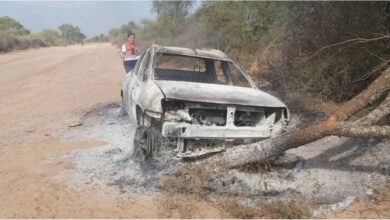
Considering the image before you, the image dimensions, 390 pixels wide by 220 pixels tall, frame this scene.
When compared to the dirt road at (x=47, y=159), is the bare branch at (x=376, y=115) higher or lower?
higher

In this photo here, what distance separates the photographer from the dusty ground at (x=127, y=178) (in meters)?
4.82

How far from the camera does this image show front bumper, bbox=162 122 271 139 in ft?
18.1

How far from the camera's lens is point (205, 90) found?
613cm

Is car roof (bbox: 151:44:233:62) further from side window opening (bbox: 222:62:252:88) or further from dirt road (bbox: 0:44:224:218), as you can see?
dirt road (bbox: 0:44:224:218)

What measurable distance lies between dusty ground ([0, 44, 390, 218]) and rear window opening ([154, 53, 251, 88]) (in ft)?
4.25

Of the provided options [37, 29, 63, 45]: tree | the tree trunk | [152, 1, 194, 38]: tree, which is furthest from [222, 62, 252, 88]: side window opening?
[37, 29, 63, 45]: tree

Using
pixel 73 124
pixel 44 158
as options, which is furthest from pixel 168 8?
pixel 44 158

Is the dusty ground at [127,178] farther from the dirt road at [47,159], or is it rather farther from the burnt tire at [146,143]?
the burnt tire at [146,143]

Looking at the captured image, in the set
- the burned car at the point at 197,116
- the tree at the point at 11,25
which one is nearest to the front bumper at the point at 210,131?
the burned car at the point at 197,116

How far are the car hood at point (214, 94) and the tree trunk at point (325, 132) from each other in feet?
2.10

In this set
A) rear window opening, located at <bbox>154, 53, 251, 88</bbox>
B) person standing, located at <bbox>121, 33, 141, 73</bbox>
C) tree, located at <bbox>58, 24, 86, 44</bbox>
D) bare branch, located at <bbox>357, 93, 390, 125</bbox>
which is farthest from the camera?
tree, located at <bbox>58, 24, 86, 44</bbox>

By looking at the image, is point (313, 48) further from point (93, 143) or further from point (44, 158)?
point (44, 158)

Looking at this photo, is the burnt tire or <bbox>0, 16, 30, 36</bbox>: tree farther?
<bbox>0, 16, 30, 36</bbox>: tree

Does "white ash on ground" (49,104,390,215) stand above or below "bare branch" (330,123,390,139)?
Result: below
